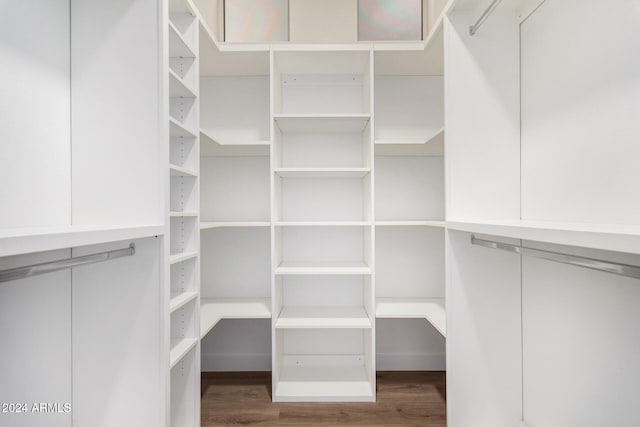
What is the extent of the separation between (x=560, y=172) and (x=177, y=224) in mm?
1691

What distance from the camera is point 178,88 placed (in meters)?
1.65

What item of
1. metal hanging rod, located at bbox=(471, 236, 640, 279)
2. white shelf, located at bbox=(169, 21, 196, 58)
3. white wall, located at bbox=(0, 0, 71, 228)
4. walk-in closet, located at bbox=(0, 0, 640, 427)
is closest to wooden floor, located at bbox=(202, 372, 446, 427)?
walk-in closet, located at bbox=(0, 0, 640, 427)

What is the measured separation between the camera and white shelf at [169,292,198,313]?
4.84 ft

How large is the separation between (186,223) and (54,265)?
819 millimetres

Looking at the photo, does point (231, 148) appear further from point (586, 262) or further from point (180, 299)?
point (586, 262)

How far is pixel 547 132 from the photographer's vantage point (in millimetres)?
1478

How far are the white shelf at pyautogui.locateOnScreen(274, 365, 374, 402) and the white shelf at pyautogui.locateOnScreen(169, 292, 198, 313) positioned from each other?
32.7 inches

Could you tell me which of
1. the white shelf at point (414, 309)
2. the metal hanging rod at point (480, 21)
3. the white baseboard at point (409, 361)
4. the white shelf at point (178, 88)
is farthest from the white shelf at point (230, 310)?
the metal hanging rod at point (480, 21)

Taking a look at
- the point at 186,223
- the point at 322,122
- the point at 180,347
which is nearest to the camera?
the point at 180,347

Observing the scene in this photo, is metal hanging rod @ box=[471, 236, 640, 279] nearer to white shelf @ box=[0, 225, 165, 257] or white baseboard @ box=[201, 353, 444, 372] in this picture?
white shelf @ box=[0, 225, 165, 257]

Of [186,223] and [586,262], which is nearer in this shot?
[586,262]

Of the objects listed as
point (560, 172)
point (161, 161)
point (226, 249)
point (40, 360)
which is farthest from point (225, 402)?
point (560, 172)

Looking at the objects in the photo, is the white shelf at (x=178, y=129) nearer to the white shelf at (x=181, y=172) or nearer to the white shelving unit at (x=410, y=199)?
the white shelf at (x=181, y=172)

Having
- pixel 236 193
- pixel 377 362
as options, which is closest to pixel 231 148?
pixel 236 193
